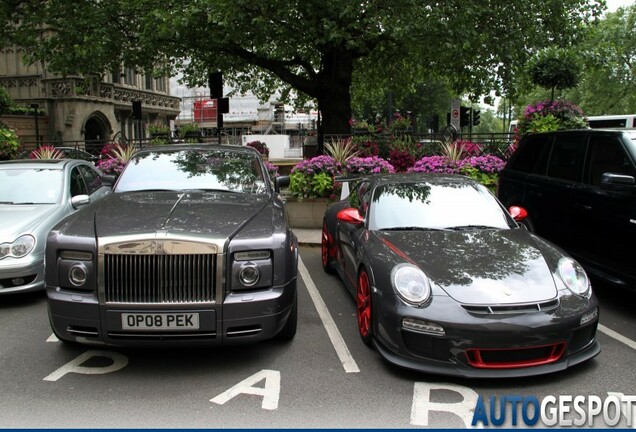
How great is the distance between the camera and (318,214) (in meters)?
10.4

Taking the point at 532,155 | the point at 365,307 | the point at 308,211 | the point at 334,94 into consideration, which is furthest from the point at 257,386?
the point at 334,94

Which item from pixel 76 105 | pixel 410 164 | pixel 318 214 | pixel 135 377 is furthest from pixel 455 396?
pixel 76 105

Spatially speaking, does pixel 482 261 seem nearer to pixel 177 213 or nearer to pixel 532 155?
pixel 177 213

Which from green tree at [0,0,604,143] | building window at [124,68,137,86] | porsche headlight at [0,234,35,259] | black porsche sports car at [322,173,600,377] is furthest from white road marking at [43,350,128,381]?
building window at [124,68,137,86]

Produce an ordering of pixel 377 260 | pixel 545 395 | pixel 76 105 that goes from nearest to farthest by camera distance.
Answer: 1. pixel 545 395
2. pixel 377 260
3. pixel 76 105

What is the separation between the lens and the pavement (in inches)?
364

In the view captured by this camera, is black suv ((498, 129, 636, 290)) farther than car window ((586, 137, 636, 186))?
No

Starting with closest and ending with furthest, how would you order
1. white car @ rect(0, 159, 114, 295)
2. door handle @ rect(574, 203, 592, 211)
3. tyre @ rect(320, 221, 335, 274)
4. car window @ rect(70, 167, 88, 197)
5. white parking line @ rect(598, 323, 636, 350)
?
1. white parking line @ rect(598, 323, 636, 350)
2. white car @ rect(0, 159, 114, 295)
3. door handle @ rect(574, 203, 592, 211)
4. tyre @ rect(320, 221, 335, 274)
5. car window @ rect(70, 167, 88, 197)

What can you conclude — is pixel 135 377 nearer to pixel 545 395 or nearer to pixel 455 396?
pixel 455 396

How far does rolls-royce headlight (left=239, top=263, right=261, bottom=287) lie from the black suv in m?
3.64

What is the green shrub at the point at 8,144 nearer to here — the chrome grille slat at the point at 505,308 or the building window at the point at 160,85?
the chrome grille slat at the point at 505,308

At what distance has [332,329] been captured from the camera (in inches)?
202

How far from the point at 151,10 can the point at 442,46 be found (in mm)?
7208

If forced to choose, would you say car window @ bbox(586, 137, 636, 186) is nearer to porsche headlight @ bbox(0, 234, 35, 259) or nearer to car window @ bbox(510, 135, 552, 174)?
car window @ bbox(510, 135, 552, 174)
